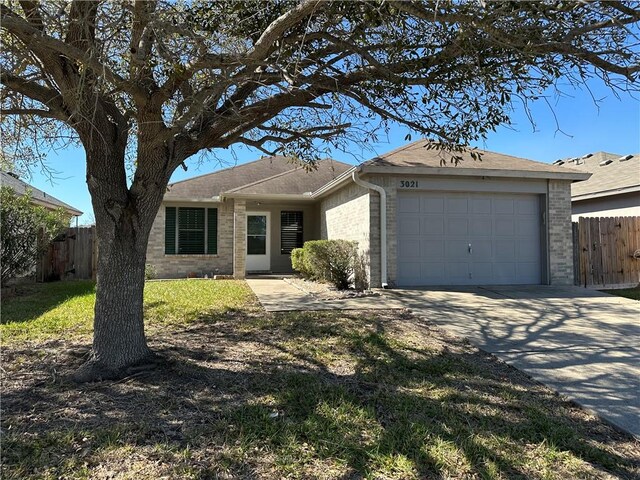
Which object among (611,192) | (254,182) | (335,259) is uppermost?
(254,182)

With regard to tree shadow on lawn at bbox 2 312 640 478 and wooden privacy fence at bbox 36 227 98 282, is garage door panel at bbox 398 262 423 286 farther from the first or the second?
wooden privacy fence at bbox 36 227 98 282

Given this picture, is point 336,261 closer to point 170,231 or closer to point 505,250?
point 505,250

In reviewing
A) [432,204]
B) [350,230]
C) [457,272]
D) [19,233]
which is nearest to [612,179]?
[457,272]

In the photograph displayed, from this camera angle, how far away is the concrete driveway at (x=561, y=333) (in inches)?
165

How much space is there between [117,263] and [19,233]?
25.6 ft

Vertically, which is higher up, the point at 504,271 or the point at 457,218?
the point at 457,218

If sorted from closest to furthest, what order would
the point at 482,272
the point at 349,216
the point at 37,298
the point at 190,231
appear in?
the point at 37,298 < the point at 482,272 < the point at 349,216 < the point at 190,231

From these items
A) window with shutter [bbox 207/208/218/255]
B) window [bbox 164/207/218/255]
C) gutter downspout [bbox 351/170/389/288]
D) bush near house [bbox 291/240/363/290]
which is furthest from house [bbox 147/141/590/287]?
window [bbox 164/207/218/255]

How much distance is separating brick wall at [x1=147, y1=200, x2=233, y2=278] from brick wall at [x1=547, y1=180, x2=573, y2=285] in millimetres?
10859

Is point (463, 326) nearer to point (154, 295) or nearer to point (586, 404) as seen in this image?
point (586, 404)

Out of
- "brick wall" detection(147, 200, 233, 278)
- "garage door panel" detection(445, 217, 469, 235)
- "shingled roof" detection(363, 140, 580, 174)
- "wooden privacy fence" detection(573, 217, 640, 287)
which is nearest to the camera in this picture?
"shingled roof" detection(363, 140, 580, 174)

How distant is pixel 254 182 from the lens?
669 inches

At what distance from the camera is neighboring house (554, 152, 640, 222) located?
13.6 meters

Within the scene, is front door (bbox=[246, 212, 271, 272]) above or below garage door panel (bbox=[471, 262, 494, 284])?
above
